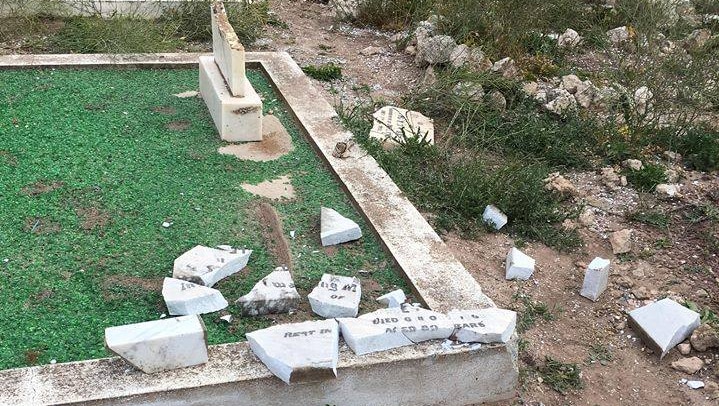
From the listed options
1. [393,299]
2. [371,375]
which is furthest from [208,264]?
[371,375]

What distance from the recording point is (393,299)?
3342 mm

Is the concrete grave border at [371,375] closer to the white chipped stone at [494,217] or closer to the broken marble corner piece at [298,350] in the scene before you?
the broken marble corner piece at [298,350]

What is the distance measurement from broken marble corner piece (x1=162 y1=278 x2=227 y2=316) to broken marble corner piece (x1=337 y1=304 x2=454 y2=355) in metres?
0.55

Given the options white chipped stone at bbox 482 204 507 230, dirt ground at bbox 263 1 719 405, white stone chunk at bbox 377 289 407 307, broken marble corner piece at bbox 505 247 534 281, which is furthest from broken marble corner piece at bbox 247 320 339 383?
white chipped stone at bbox 482 204 507 230

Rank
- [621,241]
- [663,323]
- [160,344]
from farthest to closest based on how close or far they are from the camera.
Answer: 1. [621,241]
2. [663,323]
3. [160,344]

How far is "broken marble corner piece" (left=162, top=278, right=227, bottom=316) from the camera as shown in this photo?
10.3 feet

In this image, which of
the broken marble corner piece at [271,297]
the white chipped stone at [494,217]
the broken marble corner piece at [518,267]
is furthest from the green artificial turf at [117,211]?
the white chipped stone at [494,217]

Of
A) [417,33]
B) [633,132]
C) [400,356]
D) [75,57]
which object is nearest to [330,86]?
[417,33]

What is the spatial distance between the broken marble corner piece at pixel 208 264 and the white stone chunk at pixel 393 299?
65 cm

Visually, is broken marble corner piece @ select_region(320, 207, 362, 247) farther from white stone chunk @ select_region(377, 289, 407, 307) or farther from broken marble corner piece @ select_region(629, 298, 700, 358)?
broken marble corner piece @ select_region(629, 298, 700, 358)

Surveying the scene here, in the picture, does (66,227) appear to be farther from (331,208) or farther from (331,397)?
(331,397)

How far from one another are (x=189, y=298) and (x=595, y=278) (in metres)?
2.03

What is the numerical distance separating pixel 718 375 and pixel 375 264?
1.60m

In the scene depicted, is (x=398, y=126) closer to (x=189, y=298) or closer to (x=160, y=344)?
(x=189, y=298)
